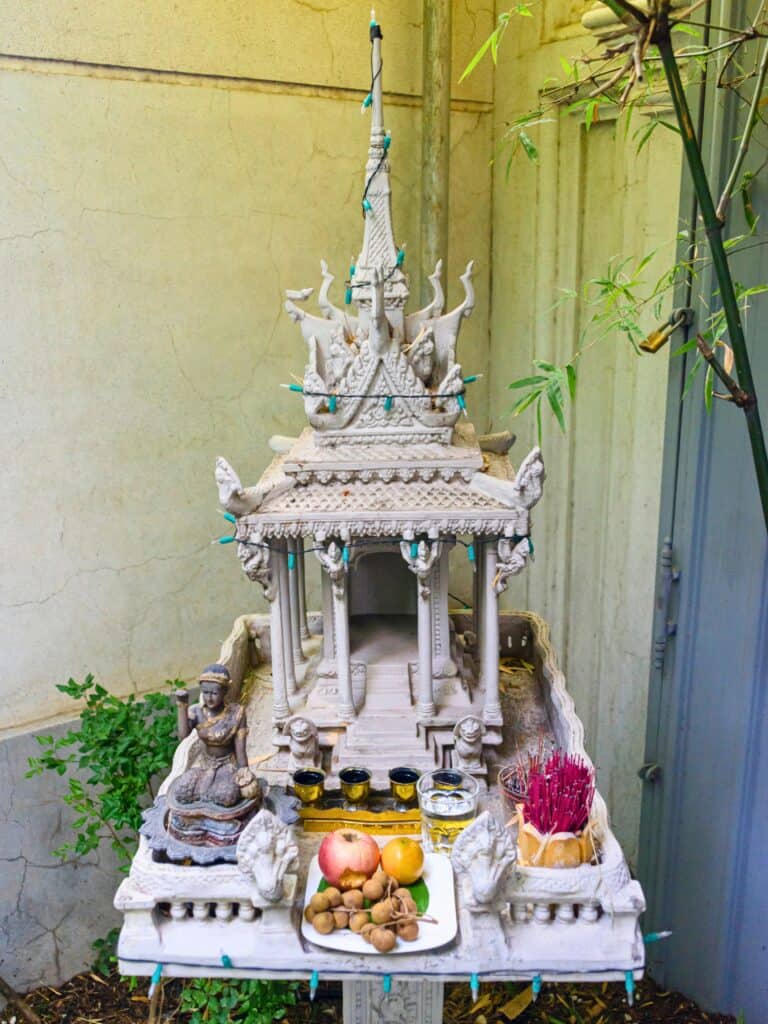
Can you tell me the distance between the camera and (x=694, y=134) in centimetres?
247

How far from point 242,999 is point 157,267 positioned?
339 cm

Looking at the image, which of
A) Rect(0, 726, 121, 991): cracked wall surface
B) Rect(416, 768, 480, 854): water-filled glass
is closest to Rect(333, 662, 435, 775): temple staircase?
Rect(416, 768, 480, 854): water-filled glass

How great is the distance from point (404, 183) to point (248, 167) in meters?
0.85

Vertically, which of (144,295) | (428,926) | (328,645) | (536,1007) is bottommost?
(536,1007)

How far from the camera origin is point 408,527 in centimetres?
339

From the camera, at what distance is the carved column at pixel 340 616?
3447 millimetres

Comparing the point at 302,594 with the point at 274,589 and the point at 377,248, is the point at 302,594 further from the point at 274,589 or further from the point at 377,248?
the point at 377,248

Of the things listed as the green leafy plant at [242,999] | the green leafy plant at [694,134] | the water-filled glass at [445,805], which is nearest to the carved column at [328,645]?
the water-filled glass at [445,805]

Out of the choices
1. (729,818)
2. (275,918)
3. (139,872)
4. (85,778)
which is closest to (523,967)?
(275,918)

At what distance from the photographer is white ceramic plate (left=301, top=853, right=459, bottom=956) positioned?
2693 mm

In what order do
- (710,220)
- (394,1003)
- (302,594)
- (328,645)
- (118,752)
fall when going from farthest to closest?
(118,752), (302,594), (328,645), (394,1003), (710,220)

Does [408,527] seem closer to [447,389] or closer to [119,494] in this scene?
[447,389]

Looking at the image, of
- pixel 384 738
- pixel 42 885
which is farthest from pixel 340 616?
pixel 42 885

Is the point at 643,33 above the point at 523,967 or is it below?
above
